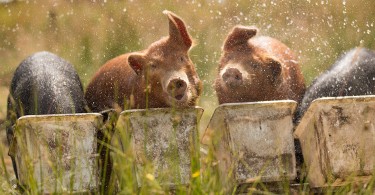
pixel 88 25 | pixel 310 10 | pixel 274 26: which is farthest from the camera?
pixel 88 25

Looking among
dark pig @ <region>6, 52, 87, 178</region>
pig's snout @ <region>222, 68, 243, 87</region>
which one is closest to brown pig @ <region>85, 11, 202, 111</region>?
pig's snout @ <region>222, 68, 243, 87</region>

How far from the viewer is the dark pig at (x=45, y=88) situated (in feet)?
17.5

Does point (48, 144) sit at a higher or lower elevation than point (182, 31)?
lower

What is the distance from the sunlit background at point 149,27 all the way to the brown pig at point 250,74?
2326mm

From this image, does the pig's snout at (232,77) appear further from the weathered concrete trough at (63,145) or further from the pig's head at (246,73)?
the weathered concrete trough at (63,145)

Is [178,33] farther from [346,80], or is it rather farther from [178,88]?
[346,80]

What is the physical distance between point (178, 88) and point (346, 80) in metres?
1.29

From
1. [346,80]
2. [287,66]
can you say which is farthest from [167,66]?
[346,80]

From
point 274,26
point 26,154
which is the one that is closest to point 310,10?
point 274,26

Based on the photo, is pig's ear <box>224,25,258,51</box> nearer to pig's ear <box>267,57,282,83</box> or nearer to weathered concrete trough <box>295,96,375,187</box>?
pig's ear <box>267,57,282,83</box>

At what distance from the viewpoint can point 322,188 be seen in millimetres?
4492

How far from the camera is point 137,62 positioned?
5285 millimetres

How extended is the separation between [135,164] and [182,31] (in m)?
1.41

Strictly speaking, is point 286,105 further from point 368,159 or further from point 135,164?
point 135,164
